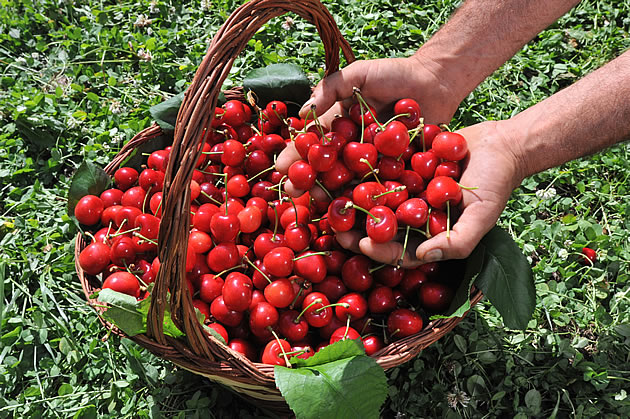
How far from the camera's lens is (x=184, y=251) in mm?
1231

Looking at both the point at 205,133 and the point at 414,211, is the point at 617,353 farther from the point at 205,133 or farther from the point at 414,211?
the point at 205,133

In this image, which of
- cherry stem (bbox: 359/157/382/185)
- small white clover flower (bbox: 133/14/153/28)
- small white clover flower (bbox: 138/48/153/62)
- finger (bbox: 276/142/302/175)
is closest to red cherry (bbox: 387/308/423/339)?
cherry stem (bbox: 359/157/382/185)

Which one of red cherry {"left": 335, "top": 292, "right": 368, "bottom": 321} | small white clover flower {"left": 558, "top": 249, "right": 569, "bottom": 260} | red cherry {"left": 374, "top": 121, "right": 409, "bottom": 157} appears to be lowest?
small white clover flower {"left": 558, "top": 249, "right": 569, "bottom": 260}

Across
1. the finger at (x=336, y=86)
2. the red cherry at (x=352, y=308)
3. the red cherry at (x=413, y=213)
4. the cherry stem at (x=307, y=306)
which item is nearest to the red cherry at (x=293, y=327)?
the cherry stem at (x=307, y=306)

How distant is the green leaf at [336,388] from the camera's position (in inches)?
51.8

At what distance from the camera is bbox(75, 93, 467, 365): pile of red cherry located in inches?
62.6

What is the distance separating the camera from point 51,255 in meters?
2.11

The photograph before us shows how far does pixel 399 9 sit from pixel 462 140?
168 centimetres

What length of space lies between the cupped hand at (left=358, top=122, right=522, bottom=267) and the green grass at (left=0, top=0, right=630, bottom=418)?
22.1 inches

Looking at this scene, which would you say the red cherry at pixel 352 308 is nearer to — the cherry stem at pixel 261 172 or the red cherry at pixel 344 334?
the red cherry at pixel 344 334

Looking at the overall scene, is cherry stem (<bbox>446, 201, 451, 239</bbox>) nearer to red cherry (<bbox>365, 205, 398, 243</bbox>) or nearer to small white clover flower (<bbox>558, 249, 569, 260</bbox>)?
red cherry (<bbox>365, 205, 398, 243</bbox>)

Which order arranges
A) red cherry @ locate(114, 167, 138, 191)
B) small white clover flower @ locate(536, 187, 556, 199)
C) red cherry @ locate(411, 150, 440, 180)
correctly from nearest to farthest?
red cherry @ locate(411, 150, 440, 180)
red cherry @ locate(114, 167, 138, 191)
small white clover flower @ locate(536, 187, 556, 199)

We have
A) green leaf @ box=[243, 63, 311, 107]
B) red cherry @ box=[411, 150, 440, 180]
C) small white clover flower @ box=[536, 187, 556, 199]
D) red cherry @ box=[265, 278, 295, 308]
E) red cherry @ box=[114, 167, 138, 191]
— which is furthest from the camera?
small white clover flower @ box=[536, 187, 556, 199]

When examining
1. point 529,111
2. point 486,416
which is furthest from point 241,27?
point 486,416
